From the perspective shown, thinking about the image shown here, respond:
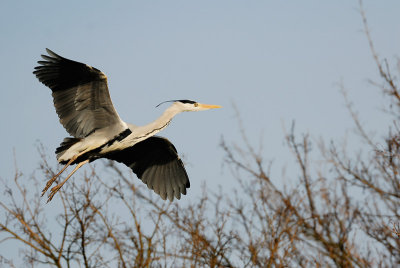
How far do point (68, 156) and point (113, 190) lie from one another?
2.44ft

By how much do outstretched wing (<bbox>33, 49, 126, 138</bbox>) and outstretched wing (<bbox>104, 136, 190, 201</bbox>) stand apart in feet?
3.04

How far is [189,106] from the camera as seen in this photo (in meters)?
7.73

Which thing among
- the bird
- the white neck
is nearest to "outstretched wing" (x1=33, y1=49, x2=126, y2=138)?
the bird

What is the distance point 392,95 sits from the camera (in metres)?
8.75

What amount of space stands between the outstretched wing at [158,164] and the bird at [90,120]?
13 mm

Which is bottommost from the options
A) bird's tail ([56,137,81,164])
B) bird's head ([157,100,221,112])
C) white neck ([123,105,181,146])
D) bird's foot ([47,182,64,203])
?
bird's foot ([47,182,64,203])

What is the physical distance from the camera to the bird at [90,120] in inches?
263

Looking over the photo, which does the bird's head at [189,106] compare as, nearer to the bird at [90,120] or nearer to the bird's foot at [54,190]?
the bird at [90,120]

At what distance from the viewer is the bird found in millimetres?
6676

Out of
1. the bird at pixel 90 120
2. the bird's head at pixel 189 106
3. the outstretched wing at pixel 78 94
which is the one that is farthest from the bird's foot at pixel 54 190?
the bird's head at pixel 189 106

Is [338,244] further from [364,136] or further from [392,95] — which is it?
[392,95]

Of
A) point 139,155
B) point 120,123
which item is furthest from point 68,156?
point 139,155

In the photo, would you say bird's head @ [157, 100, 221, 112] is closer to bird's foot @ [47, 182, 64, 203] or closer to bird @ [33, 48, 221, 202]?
bird @ [33, 48, 221, 202]

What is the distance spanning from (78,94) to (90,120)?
1.25 feet
